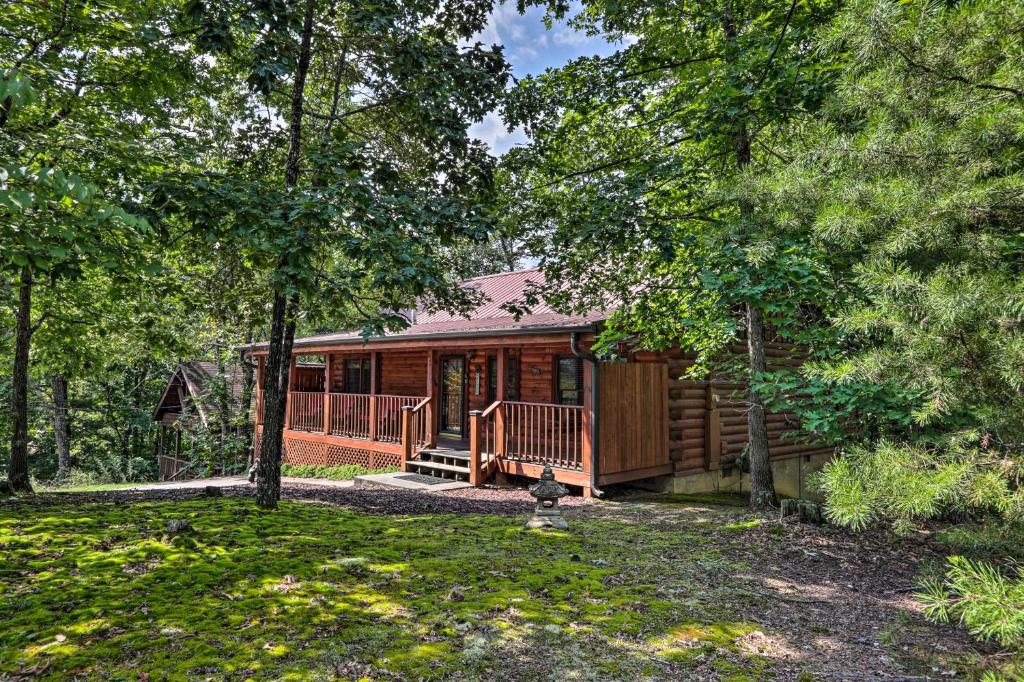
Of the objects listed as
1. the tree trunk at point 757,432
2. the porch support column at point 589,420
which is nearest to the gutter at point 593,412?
the porch support column at point 589,420

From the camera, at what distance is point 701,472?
11.2 m

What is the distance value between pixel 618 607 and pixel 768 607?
1.17m

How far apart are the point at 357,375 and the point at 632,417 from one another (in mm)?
10787

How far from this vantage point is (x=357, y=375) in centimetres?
1781

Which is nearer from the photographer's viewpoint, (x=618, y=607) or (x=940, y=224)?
(x=940, y=224)

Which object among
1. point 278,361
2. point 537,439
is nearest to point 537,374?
point 537,439

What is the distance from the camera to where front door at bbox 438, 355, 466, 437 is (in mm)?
14289

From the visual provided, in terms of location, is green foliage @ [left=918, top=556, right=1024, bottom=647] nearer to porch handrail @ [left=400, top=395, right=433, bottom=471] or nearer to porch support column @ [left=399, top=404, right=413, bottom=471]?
porch handrail @ [left=400, top=395, right=433, bottom=471]

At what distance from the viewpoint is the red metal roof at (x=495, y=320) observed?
942cm

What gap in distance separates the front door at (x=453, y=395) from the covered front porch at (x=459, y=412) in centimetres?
3

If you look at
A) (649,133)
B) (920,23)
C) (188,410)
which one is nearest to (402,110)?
(649,133)

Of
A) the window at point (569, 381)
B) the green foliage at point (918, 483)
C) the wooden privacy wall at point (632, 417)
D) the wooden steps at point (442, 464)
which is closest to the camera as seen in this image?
the green foliage at point (918, 483)

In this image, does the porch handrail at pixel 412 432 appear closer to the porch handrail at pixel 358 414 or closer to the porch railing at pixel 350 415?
the porch handrail at pixel 358 414

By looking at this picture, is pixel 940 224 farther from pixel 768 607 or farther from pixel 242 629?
pixel 242 629
